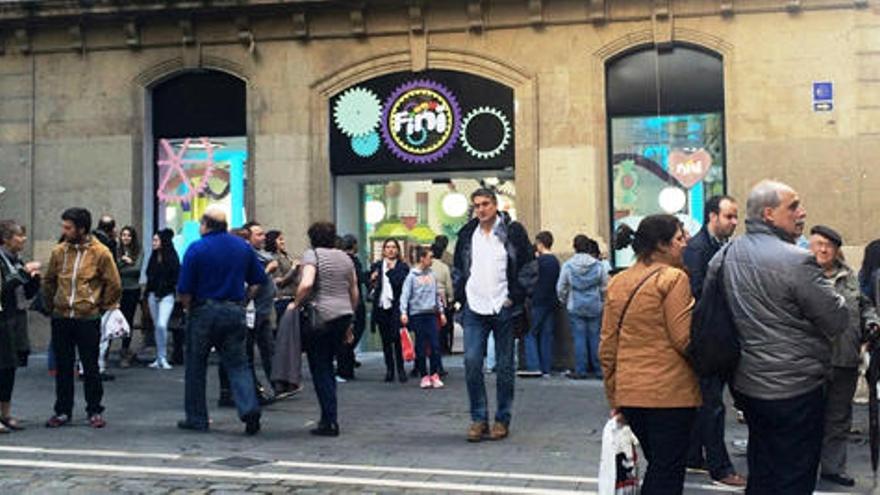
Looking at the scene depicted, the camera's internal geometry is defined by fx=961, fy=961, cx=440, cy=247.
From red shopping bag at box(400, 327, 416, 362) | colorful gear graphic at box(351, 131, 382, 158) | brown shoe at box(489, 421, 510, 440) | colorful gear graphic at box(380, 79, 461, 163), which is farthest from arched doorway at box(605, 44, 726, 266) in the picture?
brown shoe at box(489, 421, 510, 440)

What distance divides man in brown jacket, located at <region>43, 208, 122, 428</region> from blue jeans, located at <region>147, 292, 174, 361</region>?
4415 millimetres

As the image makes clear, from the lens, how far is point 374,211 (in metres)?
15.5

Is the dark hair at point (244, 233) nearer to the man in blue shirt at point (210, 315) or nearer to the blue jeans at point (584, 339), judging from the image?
the man in blue shirt at point (210, 315)

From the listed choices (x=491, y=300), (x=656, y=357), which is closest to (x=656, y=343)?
(x=656, y=357)

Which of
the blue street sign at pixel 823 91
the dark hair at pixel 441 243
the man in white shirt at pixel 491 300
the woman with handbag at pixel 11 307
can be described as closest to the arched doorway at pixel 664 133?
the blue street sign at pixel 823 91

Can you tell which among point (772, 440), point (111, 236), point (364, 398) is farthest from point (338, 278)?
point (111, 236)

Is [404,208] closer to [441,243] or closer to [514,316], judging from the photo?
[441,243]

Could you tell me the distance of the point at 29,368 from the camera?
13.4 meters

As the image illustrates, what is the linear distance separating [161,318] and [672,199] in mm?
7388

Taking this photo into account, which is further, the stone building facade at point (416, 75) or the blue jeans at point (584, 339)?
the stone building facade at point (416, 75)

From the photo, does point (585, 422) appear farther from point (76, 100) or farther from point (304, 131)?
point (76, 100)

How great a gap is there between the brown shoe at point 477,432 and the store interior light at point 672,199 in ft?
21.8

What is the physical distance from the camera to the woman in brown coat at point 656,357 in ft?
15.9

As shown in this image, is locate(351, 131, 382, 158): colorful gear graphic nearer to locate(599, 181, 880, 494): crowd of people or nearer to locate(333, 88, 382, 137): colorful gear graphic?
locate(333, 88, 382, 137): colorful gear graphic
